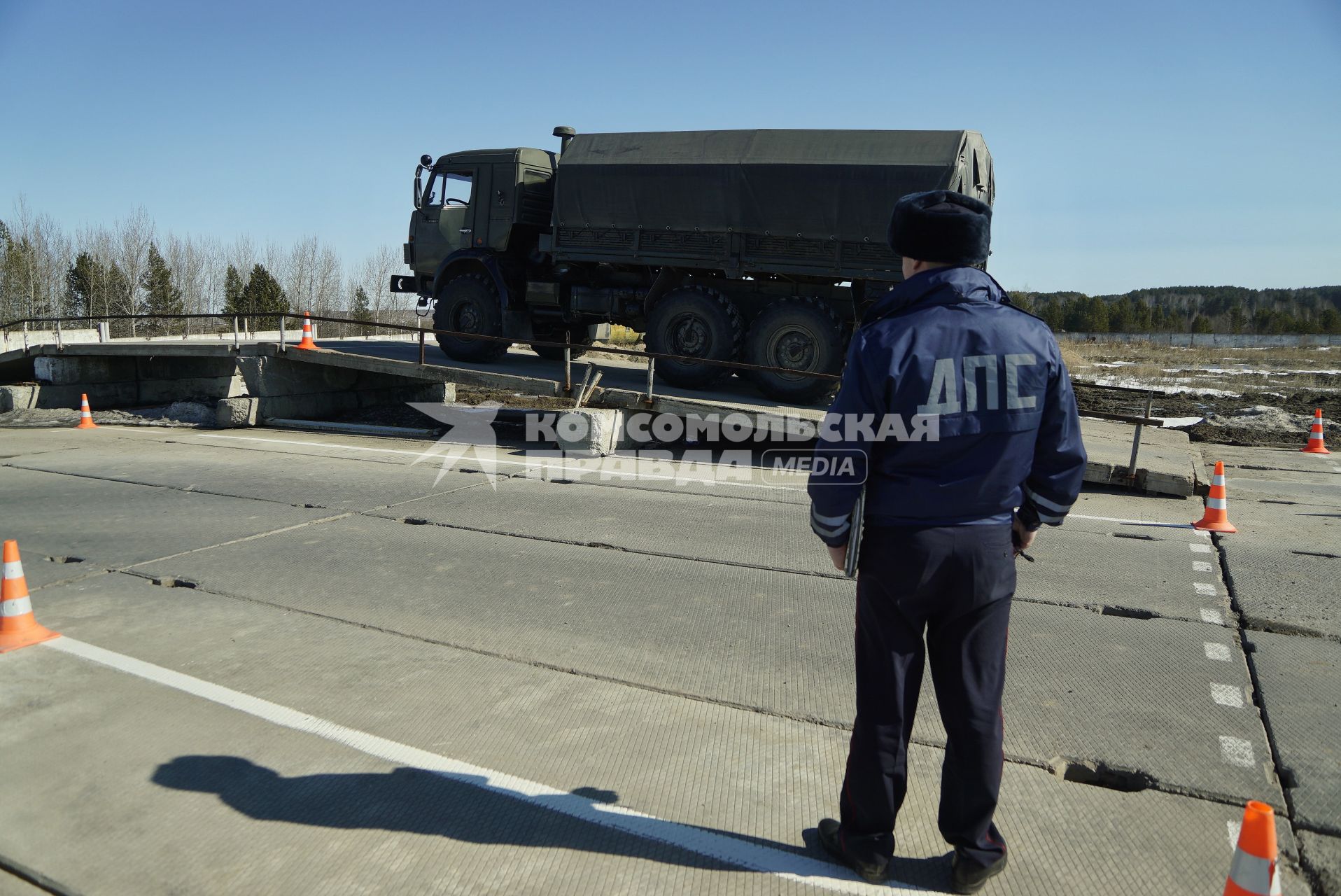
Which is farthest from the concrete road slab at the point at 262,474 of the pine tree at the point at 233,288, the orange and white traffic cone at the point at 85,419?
the pine tree at the point at 233,288

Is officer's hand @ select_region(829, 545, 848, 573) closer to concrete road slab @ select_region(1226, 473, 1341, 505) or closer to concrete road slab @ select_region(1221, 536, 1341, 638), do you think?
concrete road slab @ select_region(1221, 536, 1341, 638)

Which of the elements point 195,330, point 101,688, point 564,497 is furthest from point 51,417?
point 195,330

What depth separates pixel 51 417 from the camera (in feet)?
56.4

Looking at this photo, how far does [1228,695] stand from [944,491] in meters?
2.85

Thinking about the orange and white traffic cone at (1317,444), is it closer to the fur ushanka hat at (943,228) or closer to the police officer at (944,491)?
the police officer at (944,491)

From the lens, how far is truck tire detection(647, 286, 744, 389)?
13.3 metres

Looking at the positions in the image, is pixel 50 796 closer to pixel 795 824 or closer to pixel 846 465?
pixel 795 824

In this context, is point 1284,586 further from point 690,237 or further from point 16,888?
point 690,237

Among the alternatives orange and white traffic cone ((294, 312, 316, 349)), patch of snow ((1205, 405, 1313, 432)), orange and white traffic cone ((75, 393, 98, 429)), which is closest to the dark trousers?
orange and white traffic cone ((294, 312, 316, 349))

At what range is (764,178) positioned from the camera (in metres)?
12.5

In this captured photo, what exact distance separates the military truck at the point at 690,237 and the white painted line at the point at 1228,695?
7.56 m

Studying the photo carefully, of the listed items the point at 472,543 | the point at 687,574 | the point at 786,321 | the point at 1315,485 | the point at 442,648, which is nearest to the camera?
the point at 442,648

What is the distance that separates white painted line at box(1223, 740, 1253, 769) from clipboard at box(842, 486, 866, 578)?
7.31ft

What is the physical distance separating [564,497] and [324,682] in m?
4.60
